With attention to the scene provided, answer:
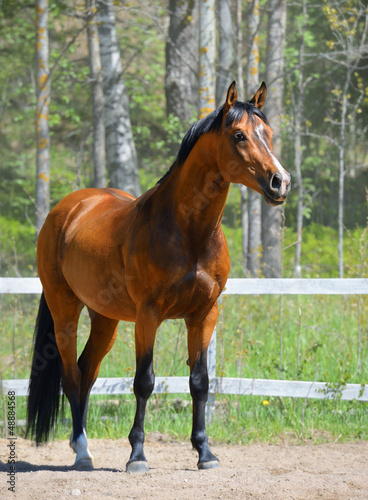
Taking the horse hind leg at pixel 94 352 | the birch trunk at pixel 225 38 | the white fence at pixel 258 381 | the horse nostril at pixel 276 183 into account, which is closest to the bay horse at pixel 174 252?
the horse nostril at pixel 276 183

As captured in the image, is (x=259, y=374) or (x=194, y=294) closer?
(x=194, y=294)

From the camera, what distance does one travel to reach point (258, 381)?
5.01 m

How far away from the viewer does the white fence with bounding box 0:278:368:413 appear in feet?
16.1

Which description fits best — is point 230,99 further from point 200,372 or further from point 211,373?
point 211,373

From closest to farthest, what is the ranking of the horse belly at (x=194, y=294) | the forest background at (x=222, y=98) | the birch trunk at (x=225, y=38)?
the horse belly at (x=194, y=294), the forest background at (x=222, y=98), the birch trunk at (x=225, y=38)

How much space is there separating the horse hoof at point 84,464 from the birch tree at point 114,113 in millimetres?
6182

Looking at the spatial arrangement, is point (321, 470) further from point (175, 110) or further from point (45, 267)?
point (175, 110)

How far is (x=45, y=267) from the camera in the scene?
4418 mm

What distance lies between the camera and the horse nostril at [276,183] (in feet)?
9.38

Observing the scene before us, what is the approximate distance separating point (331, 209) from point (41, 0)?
1264 cm

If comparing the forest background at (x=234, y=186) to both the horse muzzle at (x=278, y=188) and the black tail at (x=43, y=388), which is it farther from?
the horse muzzle at (x=278, y=188)

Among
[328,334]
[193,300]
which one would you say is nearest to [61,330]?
[193,300]

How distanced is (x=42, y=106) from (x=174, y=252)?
5.57 meters

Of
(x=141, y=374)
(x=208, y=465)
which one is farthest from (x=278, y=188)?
(x=208, y=465)
